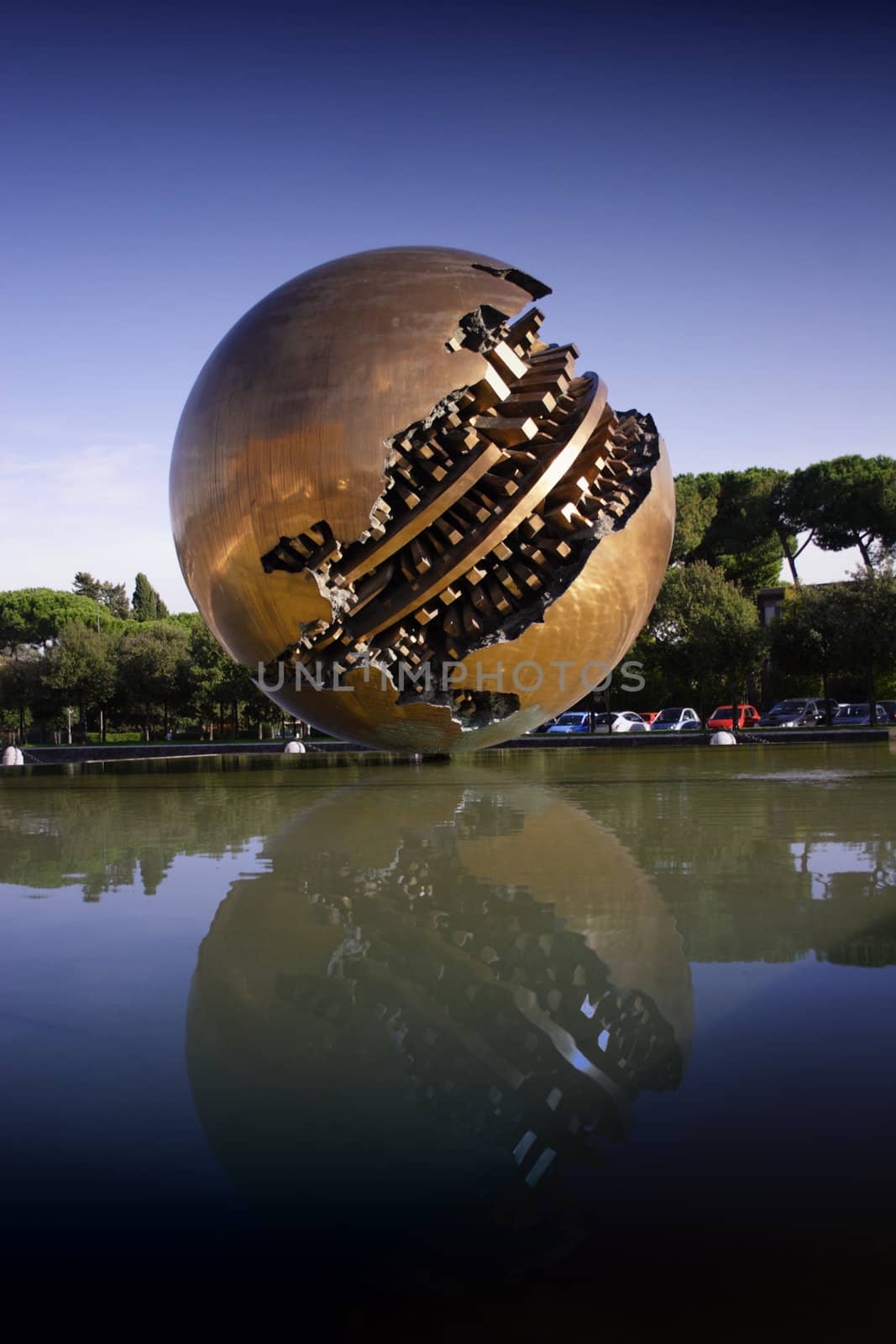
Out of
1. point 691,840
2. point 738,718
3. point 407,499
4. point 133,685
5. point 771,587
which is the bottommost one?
point 738,718

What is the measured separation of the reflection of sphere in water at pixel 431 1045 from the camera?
2014 millimetres

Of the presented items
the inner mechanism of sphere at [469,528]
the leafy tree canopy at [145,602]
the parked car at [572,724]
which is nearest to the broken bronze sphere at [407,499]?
the inner mechanism of sphere at [469,528]

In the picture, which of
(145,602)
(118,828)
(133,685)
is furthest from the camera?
(145,602)

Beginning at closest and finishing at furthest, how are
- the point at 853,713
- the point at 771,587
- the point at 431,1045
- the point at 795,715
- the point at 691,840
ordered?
the point at 431,1045, the point at 691,840, the point at 795,715, the point at 853,713, the point at 771,587

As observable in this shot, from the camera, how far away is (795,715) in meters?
40.0

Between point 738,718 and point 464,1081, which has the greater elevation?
point 464,1081

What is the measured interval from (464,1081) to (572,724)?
36897 mm

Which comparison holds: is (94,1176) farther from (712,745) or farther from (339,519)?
(712,745)

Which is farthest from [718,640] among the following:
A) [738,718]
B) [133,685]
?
[133,685]

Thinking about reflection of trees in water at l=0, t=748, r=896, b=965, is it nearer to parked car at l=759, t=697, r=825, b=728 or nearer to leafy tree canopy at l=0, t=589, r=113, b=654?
parked car at l=759, t=697, r=825, b=728

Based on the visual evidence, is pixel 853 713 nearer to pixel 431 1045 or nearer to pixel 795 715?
pixel 795 715

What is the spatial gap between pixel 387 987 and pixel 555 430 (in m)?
7.41

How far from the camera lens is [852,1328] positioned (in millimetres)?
1598

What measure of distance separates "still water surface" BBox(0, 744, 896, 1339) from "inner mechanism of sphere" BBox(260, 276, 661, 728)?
408cm
